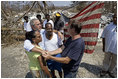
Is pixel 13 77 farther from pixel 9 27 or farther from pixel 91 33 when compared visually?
pixel 9 27

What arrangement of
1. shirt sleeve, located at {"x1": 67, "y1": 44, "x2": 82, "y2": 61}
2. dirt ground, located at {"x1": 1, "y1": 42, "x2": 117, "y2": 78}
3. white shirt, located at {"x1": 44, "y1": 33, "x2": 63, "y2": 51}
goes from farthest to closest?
dirt ground, located at {"x1": 1, "y1": 42, "x2": 117, "y2": 78}, white shirt, located at {"x1": 44, "y1": 33, "x2": 63, "y2": 51}, shirt sleeve, located at {"x1": 67, "y1": 44, "x2": 82, "y2": 61}

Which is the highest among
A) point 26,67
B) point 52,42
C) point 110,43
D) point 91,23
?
point 91,23

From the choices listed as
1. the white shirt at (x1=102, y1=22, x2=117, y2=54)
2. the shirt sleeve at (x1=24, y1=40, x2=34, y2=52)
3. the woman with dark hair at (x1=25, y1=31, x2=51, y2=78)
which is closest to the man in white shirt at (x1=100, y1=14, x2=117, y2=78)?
the white shirt at (x1=102, y1=22, x2=117, y2=54)

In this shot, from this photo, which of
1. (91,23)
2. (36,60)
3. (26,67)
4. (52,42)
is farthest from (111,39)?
(26,67)

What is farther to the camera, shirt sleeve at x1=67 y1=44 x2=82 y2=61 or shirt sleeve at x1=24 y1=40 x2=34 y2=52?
shirt sleeve at x1=24 y1=40 x2=34 y2=52

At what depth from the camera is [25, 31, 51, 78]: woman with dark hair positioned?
174 centimetres

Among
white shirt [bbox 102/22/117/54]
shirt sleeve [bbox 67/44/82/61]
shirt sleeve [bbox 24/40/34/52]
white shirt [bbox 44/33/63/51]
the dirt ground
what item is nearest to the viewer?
shirt sleeve [bbox 67/44/82/61]

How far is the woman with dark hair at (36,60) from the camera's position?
1.74 meters

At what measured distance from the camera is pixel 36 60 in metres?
1.80

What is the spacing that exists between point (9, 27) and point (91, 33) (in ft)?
19.2

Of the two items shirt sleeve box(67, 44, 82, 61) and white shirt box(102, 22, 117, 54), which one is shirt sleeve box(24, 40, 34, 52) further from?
white shirt box(102, 22, 117, 54)

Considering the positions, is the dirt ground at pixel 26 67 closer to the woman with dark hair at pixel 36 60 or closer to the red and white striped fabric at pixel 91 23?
the red and white striped fabric at pixel 91 23

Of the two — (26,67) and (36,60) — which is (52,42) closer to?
(36,60)

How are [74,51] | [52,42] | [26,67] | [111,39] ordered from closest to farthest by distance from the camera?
[74,51] < [52,42] < [111,39] < [26,67]
